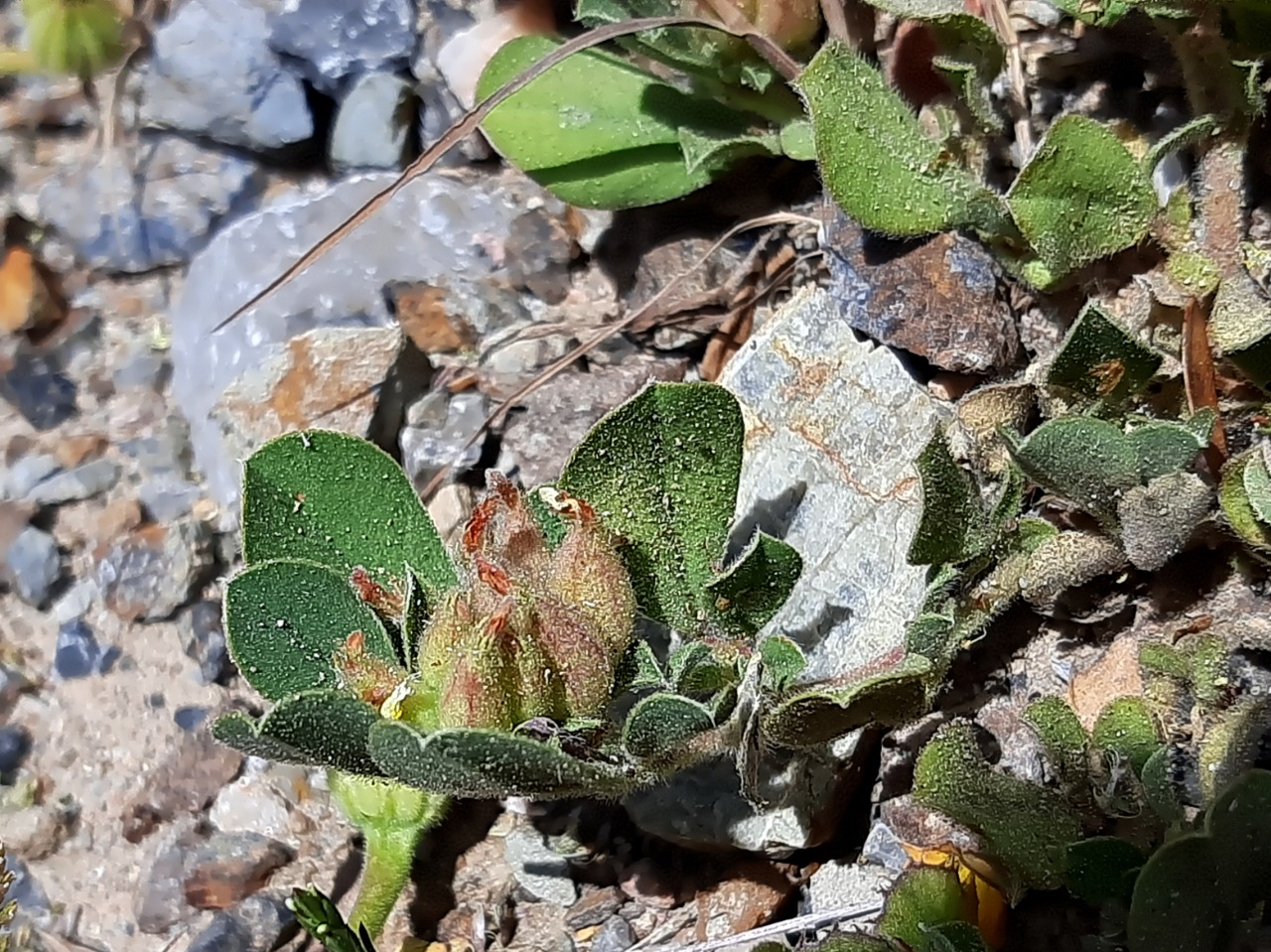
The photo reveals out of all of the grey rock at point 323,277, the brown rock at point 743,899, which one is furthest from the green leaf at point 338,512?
the grey rock at point 323,277

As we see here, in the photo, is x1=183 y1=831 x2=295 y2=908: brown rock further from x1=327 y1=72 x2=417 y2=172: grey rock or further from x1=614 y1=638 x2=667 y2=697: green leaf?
x1=327 y1=72 x2=417 y2=172: grey rock

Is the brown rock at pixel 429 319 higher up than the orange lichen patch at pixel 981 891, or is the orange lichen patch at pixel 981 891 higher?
the brown rock at pixel 429 319

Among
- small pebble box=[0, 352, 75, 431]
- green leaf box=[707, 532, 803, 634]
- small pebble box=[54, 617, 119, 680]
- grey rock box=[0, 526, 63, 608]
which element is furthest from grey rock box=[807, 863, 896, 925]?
small pebble box=[0, 352, 75, 431]

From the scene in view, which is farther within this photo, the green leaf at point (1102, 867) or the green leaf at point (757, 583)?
the green leaf at point (757, 583)

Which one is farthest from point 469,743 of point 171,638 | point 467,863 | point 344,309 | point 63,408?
point 63,408

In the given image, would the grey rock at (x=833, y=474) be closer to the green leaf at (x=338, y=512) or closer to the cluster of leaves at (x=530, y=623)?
the cluster of leaves at (x=530, y=623)
